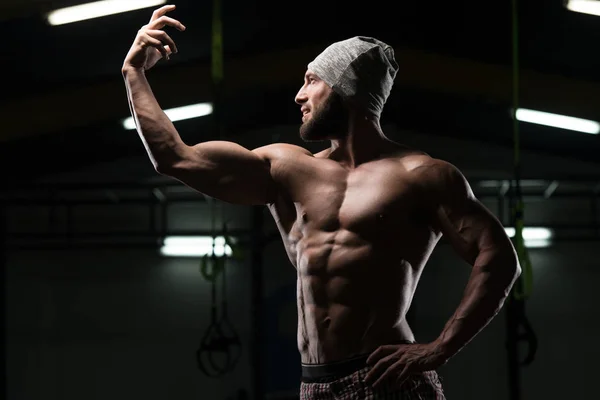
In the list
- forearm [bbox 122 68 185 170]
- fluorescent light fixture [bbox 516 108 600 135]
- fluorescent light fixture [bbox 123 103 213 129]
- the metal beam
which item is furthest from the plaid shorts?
fluorescent light fixture [bbox 516 108 600 135]

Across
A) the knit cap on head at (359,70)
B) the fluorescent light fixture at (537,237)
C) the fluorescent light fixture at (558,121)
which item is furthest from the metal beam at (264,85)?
the knit cap on head at (359,70)

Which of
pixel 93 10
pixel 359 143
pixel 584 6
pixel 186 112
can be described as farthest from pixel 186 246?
pixel 359 143

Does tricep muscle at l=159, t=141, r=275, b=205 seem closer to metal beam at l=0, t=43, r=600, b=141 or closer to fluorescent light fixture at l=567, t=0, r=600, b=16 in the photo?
fluorescent light fixture at l=567, t=0, r=600, b=16

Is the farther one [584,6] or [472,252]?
[584,6]

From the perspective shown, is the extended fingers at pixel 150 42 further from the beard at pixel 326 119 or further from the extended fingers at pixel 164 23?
the beard at pixel 326 119

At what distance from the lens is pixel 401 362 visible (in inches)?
67.6

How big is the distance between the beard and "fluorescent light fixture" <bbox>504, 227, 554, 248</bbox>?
6.43 metres

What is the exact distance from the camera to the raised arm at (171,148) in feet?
5.72

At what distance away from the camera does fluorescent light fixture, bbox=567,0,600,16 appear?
5031 mm

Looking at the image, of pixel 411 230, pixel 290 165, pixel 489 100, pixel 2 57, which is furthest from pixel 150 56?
pixel 489 100

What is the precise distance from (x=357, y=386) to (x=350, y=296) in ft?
0.56

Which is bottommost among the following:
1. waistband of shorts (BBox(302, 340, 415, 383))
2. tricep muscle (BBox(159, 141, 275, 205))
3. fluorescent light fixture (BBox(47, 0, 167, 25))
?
waistband of shorts (BBox(302, 340, 415, 383))

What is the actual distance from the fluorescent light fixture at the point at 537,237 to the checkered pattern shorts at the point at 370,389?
6.47 m

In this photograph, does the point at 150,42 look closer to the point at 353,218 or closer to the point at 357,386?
the point at 353,218
